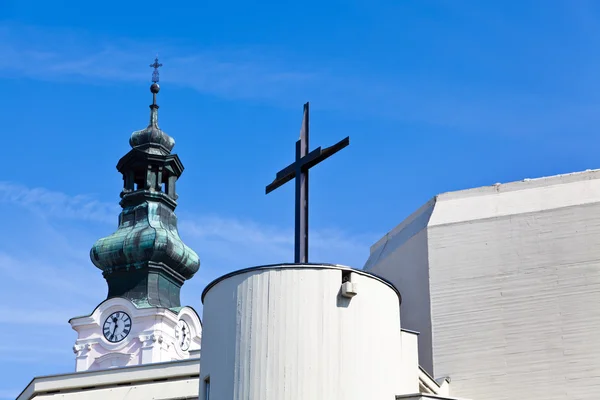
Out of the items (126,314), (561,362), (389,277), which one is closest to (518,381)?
(561,362)

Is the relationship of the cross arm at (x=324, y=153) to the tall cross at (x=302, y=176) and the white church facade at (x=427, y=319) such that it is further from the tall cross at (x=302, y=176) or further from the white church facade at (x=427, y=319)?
the white church facade at (x=427, y=319)

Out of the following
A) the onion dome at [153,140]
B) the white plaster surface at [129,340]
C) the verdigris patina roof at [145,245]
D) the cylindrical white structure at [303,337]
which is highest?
the onion dome at [153,140]

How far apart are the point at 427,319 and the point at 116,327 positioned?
41355 mm

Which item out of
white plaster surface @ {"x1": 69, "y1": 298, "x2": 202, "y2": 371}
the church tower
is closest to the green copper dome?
the church tower

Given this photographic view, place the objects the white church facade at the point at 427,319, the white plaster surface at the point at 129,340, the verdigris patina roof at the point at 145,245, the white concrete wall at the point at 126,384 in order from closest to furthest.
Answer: the white church facade at the point at 427,319, the white concrete wall at the point at 126,384, the white plaster surface at the point at 129,340, the verdigris patina roof at the point at 145,245

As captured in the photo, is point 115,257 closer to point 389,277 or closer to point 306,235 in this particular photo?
point 389,277

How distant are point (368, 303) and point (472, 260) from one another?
8708mm

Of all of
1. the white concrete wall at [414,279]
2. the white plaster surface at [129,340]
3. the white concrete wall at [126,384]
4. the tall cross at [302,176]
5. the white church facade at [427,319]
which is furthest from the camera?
the white plaster surface at [129,340]

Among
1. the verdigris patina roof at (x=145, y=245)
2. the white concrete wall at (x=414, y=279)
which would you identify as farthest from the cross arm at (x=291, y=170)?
the verdigris patina roof at (x=145, y=245)

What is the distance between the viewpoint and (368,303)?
57.2ft

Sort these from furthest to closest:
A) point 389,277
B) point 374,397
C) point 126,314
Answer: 1. point 126,314
2. point 389,277
3. point 374,397

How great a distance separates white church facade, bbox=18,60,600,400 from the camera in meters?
17.0

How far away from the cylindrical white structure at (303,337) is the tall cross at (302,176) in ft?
3.19

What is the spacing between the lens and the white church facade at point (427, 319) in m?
17.0
